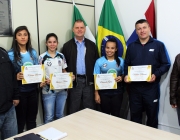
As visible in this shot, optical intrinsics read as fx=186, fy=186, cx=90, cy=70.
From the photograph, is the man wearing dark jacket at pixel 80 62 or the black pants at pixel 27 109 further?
the man wearing dark jacket at pixel 80 62

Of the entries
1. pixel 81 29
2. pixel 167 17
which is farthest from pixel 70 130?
pixel 167 17

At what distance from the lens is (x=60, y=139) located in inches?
53.1

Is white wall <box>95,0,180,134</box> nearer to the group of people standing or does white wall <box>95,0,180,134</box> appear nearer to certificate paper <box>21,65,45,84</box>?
the group of people standing

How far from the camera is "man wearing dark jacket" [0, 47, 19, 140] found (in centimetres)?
175

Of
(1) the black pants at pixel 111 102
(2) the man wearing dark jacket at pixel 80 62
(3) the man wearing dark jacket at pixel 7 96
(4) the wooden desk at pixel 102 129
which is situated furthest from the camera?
(2) the man wearing dark jacket at pixel 80 62

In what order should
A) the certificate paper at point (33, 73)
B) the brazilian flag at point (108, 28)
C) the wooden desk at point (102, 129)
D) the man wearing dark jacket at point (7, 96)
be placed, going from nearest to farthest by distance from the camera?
the wooden desk at point (102, 129)
the man wearing dark jacket at point (7, 96)
the certificate paper at point (33, 73)
the brazilian flag at point (108, 28)

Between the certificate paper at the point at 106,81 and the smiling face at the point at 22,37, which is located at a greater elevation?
the smiling face at the point at 22,37

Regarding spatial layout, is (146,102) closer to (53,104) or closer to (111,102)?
(111,102)

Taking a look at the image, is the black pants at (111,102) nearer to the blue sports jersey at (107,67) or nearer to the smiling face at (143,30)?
the blue sports jersey at (107,67)

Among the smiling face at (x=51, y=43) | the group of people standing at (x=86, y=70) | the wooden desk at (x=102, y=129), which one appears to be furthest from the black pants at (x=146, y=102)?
the smiling face at (x=51, y=43)

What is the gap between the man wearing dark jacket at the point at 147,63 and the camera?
2.33 meters

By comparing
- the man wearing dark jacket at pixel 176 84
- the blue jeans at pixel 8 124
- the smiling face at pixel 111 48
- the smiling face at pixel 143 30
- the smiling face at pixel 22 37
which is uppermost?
the smiling face at pixel 143 30

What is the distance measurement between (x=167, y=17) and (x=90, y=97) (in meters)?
1.54

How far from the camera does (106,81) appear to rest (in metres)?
2.42
